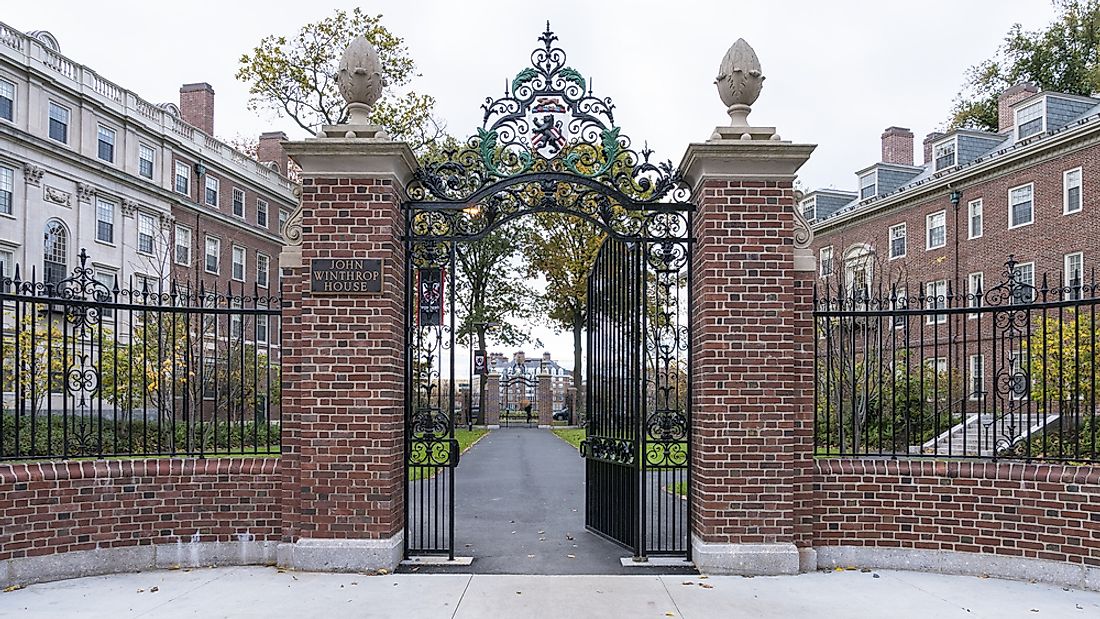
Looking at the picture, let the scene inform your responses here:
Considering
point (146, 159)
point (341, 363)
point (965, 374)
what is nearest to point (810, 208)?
point (146, 159)

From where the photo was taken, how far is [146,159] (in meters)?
34.2

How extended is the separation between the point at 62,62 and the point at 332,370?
28.1m

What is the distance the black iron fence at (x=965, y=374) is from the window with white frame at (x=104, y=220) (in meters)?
24.4

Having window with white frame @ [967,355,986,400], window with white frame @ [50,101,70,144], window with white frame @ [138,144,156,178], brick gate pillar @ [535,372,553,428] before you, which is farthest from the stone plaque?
window with white frame @ [138,144,156,178]

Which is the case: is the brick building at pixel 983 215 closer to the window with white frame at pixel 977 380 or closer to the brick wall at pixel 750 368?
the window with white frame at pixel 977 380

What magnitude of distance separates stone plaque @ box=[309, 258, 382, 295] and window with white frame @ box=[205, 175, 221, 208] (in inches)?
1307

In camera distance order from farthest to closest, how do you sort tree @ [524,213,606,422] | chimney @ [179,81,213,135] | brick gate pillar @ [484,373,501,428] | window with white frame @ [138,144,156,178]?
chimney @ [179,81,213,135] → brick gate pillar @ [484,373,501,428] → window with white frame @ [138,144,156,178] → tree @ [524,213,606,422]

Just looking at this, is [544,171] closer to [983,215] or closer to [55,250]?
[983,215]

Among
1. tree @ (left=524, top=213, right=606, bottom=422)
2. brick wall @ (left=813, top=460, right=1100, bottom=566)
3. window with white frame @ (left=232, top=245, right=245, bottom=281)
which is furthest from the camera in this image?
window with white frame @ (left=232, top=245, right=245, bottom=281)

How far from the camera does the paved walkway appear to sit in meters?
7.73

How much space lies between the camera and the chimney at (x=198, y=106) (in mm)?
39312

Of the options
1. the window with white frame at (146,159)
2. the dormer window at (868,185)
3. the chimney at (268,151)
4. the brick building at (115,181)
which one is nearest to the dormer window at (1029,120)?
the dormer window at (868,185)

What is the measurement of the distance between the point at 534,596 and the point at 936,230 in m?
27.5

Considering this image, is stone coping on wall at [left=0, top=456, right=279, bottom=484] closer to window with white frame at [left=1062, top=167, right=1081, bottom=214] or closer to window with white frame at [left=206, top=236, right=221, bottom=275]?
window with white frame at [left=1062, top=167, right=1081, bottom=214]
